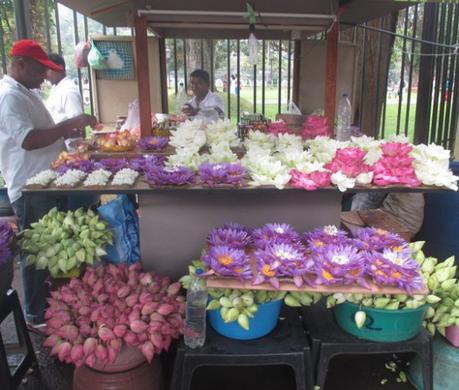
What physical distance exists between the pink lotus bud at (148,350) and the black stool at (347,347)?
76 cm

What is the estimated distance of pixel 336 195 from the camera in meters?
2.52

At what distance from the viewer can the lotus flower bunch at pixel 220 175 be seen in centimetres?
213

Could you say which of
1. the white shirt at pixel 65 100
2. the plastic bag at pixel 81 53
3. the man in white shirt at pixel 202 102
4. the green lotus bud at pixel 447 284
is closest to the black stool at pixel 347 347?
the green lotus bud at pixel 447 284

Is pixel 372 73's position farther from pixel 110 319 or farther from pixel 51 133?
pixel 110 319

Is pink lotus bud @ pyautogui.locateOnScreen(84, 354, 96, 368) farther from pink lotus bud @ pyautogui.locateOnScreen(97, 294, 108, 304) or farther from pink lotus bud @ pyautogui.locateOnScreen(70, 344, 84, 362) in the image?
pink lotus bud @ pyautogui.locateOnScreen(97, 294, 108, 304)

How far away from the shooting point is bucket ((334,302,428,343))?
202 centimetres

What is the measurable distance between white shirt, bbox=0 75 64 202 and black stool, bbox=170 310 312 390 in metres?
1.71

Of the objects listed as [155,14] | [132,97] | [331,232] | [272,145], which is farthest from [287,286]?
[132,97]

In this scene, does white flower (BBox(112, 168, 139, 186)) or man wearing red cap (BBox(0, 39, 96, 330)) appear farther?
man wearing red cap (BBox(0, 39, 96, 330))

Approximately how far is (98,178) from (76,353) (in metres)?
0.86

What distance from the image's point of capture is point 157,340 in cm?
188

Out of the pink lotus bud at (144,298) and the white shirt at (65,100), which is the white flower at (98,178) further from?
the white shirt at (65,100)

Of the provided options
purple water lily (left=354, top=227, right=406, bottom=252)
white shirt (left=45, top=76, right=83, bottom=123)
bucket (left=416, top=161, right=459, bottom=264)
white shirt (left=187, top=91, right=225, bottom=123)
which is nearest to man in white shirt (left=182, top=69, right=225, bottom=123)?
white shirt (left=187, top=91, right=225, bottom=123)

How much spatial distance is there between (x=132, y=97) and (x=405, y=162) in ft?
10.8
